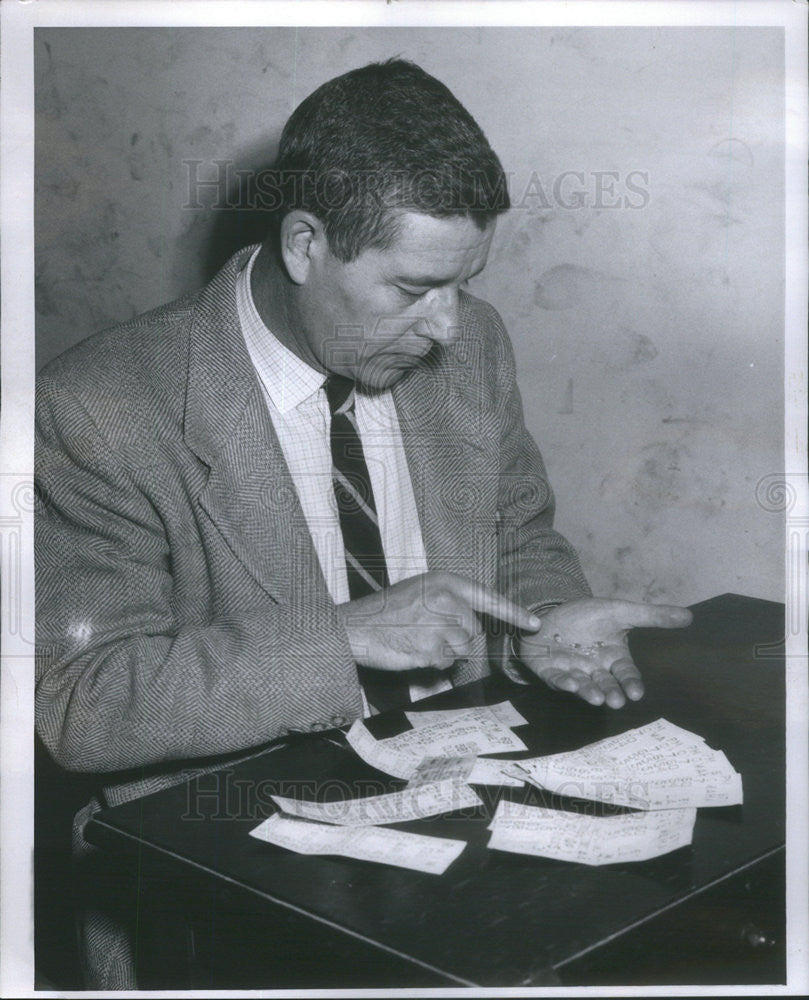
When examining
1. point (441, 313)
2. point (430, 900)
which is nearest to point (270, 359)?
point (441, 313)

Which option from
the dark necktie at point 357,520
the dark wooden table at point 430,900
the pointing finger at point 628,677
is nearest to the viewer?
the dark wooden table at point 430,900

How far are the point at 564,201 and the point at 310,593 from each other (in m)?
1.25

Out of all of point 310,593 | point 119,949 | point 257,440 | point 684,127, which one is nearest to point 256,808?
point 119,949

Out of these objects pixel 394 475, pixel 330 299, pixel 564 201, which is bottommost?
pixel 394 475

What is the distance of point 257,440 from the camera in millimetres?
1827

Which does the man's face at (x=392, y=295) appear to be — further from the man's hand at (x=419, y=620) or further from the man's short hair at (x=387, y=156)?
the man's hand at (x=419, y=620)

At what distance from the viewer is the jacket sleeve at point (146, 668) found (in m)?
1.58

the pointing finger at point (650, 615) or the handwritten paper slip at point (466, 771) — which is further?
the pointing finger at point (650, 615)

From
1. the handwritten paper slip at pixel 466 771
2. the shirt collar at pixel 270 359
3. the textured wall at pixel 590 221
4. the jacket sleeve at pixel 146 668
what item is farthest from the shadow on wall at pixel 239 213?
the handwritten paper slip at pixel 466 771

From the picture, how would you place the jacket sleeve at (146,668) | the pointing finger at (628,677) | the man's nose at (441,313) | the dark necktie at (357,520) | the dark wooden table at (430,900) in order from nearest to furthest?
1. the dark wooden table at (430,900)
2. the jacket sleeve at (146,668)
3. the pointing finger at (628,677)
4. the man's nose at (441,313)
5. the dark necktie at (357,520)

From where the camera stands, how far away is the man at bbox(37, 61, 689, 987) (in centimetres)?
160

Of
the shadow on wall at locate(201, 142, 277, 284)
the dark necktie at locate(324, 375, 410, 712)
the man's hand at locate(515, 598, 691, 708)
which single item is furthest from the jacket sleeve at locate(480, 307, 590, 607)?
the shadow on wall at locate(201, 142, 277, 284)

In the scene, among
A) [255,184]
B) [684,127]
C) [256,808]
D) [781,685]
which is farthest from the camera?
[255,184]

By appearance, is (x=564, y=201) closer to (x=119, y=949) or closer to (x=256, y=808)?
(x=256, y=808)
